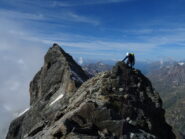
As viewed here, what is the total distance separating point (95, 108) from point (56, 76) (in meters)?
32.8

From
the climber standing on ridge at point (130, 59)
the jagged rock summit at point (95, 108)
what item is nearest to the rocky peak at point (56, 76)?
the jagged rock summit at point (95, 108)

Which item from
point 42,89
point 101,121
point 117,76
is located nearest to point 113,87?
point 117,76

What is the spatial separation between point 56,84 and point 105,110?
31575 mm

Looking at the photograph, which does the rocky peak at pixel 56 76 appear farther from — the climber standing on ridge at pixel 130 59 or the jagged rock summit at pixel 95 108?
the climber standing on ridge at pixel 130 59

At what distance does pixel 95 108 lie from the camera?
33.1 meters

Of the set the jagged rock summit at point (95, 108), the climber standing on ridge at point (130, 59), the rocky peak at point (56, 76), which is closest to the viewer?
the jagged rock summit at point (95, 108)

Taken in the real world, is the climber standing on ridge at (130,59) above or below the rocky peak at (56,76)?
above

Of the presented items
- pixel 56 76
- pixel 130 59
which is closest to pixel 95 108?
pixel 130 59

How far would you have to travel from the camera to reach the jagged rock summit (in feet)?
100

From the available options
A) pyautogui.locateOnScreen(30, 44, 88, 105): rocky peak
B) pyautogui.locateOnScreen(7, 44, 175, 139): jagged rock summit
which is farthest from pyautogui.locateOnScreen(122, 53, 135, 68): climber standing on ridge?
pyautogui.locateOnScreen(30, 44, 88, 105): rocky peak

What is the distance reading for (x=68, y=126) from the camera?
30.2 meters

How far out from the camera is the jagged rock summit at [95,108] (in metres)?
30.5

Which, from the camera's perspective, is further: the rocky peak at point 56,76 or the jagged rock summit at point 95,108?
the rocky peak at point 56,76

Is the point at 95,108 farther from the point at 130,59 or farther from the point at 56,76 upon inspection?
the point at 56,76
